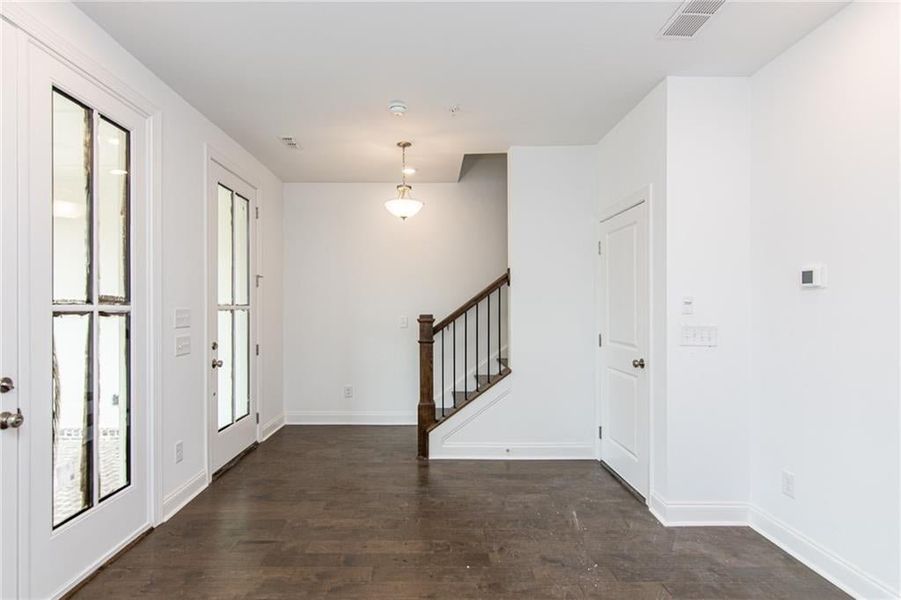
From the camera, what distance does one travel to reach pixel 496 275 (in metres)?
5.43

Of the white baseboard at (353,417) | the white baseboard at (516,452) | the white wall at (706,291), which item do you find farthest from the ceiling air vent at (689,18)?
the white baseboard at (353,417)

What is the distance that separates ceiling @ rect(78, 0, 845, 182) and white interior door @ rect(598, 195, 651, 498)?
0.91m

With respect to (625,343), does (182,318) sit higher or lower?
higher

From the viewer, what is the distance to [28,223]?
2.01 metres

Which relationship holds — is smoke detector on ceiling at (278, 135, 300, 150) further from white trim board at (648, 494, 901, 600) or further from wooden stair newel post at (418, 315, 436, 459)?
white trim board at (648, 494, 901, 600)

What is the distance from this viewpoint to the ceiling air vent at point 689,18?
219 centimetres

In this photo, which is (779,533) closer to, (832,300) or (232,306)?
(832,300)

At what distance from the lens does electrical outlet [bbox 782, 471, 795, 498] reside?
2.61 meters

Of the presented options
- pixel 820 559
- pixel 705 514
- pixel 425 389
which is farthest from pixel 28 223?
pixel 820 559

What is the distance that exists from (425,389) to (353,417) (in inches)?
61.3

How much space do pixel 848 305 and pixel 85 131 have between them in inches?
153

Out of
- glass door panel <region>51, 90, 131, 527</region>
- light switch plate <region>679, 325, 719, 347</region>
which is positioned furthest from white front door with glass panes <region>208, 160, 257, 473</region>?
light switch plate <region>679, 325, 719, 347</region>

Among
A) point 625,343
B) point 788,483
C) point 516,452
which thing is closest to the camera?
point 788,483

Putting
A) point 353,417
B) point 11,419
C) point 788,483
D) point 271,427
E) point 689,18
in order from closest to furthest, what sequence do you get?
point 11,419
point 689,18
point 788,483
point 271,427
point 353,417
